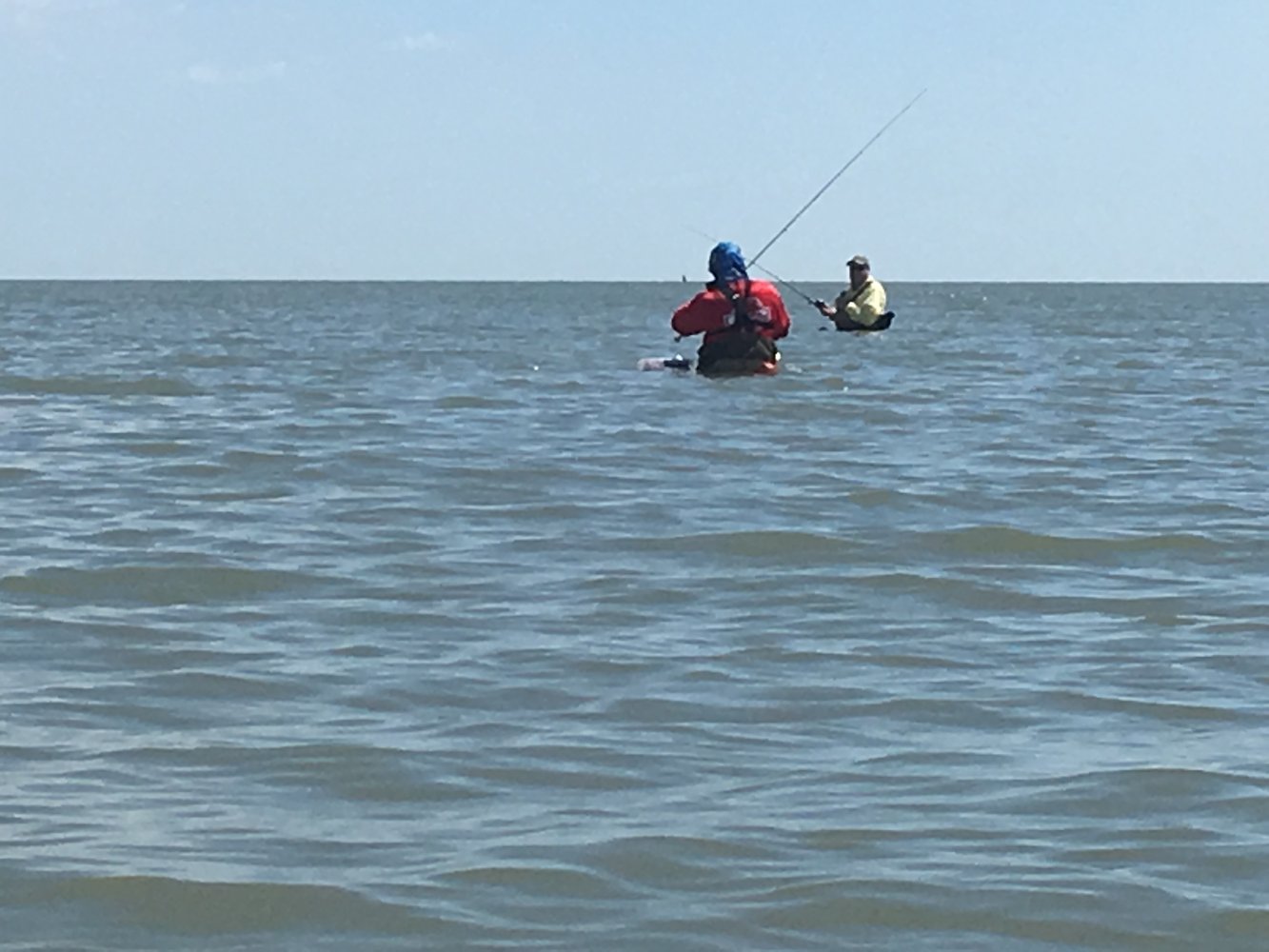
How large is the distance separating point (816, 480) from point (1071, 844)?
780 cm

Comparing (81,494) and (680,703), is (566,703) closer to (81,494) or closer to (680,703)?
(680,703)

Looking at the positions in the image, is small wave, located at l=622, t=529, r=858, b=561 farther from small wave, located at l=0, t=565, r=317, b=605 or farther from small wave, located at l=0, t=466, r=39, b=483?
small wave, located at l=0, t=466, r=39, b=483

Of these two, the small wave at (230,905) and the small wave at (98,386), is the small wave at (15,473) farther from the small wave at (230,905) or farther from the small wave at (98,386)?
the small wave at (230,905)

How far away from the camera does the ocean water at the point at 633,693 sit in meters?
Result: 5.12

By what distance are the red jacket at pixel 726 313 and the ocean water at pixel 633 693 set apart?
4253mm

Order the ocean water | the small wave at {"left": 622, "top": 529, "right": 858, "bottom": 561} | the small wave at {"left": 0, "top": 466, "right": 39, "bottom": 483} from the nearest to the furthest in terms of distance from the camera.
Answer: the ocean water, the small wave at {"left": 622, "top": 529, "right": 858, "bottom": 561}, the small wave at {"left": 0, "top": 466, "right": 39, "bottom": 483}

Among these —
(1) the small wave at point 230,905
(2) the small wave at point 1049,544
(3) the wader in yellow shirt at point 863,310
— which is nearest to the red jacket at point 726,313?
(3) the wader in yellow shirt at point 863,310

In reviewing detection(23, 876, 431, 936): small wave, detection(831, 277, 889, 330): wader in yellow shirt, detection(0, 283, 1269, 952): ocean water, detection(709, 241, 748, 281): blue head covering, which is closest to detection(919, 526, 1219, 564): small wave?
detection(0, 283, 1269, 952): ocean water

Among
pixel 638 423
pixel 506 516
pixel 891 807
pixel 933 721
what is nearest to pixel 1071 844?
pixel 891 807

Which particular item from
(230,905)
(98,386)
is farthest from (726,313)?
(230,905)

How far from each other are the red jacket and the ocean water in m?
4.25

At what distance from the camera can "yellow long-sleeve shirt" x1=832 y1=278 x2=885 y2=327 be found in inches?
1075

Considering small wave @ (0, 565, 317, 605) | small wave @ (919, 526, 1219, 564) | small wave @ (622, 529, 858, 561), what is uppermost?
small wave @ (919, 526, 1219, 564)

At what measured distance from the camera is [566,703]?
7.15m
